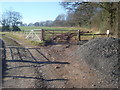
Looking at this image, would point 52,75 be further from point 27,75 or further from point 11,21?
point 11,21

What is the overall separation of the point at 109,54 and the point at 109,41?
1.51 meters

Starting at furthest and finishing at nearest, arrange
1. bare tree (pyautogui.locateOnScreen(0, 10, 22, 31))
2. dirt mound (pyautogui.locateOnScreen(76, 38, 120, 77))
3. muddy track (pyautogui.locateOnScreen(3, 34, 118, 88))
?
1. bare tree (pyautogui.locateOnScreen(0, 10, 22, 31))
2. dirt mound (pyautogui.locateOnScreen(76, 38, 120, 77))
3. muddy track (pyautogui.locateOnScreen(3, 34, 118, 88))

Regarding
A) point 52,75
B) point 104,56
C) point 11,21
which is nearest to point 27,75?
point 52,75

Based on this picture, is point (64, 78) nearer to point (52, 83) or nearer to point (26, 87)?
point (52, 83)

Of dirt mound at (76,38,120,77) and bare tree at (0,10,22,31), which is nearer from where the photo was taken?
dirt mound at (76,38,120,77)

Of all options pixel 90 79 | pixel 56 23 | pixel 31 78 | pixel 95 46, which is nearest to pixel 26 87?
pixel 31 78

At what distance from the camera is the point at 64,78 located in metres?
7.04

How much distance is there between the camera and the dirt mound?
765 cm

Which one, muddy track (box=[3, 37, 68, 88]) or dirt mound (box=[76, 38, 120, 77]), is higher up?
dirt mound (box=[76, 38, 120, 77])

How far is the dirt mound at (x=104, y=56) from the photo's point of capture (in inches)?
301

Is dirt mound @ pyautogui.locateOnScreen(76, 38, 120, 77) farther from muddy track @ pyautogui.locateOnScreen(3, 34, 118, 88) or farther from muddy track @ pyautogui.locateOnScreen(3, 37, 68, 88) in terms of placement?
muddy track @ pyautogui.locateOnScreen(3, 37, 68, 88)

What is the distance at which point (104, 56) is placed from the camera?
8602mm

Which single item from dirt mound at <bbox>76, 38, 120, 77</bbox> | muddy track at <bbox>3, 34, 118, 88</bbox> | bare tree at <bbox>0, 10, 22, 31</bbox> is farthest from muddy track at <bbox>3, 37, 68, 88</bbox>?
bare tree at <bbox>0, 10, 22, 31</bbox>

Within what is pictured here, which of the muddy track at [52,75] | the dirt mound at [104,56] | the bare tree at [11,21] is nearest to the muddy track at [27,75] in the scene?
the muddy track at [52,75]
